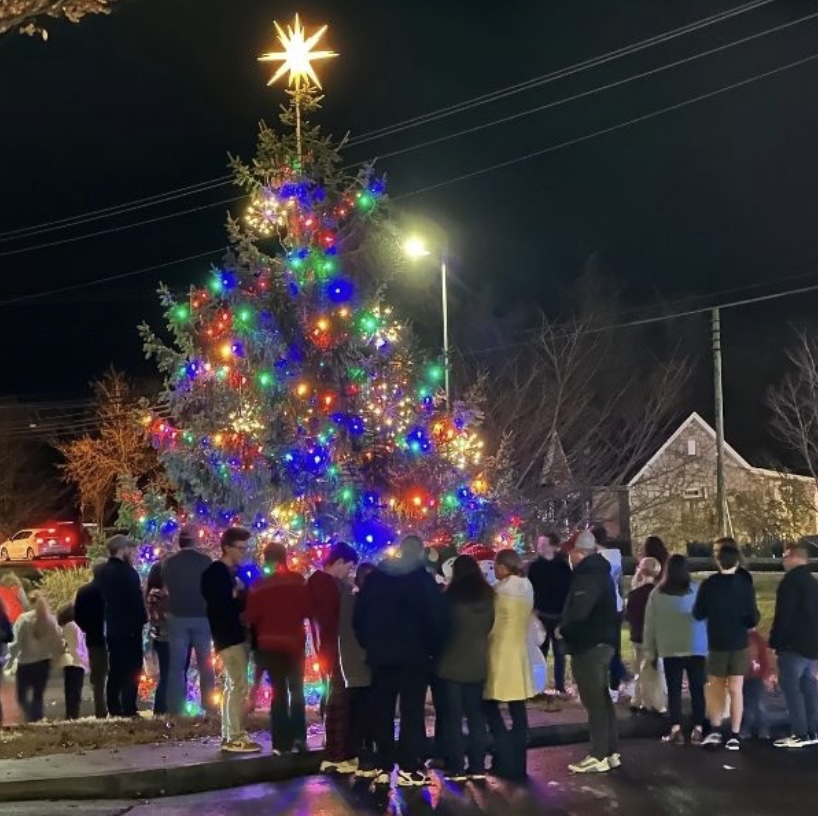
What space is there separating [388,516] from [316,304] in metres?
2.54

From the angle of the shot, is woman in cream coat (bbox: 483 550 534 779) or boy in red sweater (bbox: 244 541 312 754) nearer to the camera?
woman in cream coat (bbox: 483 550 534 779)

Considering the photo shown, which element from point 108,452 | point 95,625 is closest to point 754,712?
point 95,625

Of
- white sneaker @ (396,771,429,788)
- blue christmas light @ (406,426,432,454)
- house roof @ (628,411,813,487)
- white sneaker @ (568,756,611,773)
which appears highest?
house roof @ (628,411,813,487)

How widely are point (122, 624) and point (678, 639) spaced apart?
5.41m

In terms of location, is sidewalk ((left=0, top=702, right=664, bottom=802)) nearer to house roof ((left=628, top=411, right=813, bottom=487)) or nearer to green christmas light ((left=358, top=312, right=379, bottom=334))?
green christmas light ((left=358, top=312, right=379, bottom=334))

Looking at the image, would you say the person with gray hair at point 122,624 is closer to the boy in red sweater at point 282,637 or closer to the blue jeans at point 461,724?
the boy in red sweater at point 282,637

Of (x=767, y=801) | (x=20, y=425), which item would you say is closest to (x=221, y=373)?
(x=767, y=801)

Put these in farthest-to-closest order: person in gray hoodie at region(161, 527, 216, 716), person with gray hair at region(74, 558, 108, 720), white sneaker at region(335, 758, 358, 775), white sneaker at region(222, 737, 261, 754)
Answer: person with gray hair at region(74, 558, 108, 720)
person in gray hoodie at region(161, 527, 216, 716)
white sneaker at region(222, 737, 261, 754)
white sneaker at region(335, 758, 358, 775)

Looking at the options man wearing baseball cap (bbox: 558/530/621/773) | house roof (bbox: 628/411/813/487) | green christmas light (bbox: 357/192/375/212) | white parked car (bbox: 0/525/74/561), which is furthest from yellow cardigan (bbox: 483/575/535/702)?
white parked car (bbox: 0/525/74/561)

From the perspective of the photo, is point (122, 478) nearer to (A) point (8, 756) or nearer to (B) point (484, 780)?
(A) point (8, 756)

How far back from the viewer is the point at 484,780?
826 centimetres

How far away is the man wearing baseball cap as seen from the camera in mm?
8406

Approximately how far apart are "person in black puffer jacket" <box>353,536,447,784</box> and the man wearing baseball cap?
1.14m

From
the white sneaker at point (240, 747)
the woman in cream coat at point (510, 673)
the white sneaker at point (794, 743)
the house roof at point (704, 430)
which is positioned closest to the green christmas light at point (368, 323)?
the woman in cream coat at point (510, 673)
